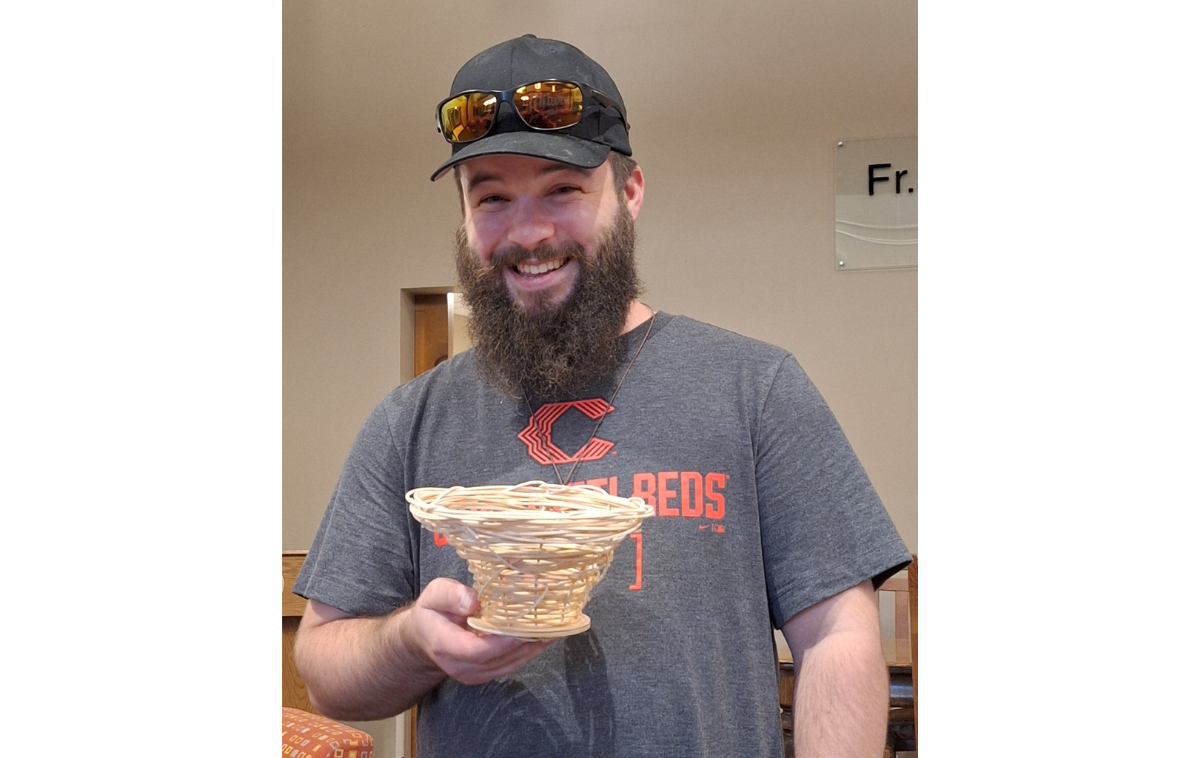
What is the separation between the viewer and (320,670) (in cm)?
131

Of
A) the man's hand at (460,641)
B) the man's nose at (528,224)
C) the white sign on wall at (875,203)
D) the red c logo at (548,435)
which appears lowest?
the man's hand at (460,641)

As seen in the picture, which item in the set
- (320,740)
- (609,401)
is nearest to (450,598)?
(609,401)

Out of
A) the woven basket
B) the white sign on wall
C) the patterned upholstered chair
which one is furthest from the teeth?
the white sign on wall

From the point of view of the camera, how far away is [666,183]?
438 cm

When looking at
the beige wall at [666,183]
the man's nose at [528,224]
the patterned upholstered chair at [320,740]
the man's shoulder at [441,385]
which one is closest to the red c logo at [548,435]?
the man's shoulder at [441,385]

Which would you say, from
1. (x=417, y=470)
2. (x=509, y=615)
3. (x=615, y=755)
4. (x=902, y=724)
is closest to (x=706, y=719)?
(x=615, y=755)

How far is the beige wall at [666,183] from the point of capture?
395 cm

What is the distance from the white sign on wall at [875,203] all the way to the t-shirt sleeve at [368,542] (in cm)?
314

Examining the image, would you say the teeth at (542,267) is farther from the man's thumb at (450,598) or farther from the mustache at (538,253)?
the man's thumb at (450,598)

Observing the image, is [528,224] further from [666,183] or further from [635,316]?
[666,183]

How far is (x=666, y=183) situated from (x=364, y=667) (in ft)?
11.2

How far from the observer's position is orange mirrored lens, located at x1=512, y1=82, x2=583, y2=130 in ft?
4.20
